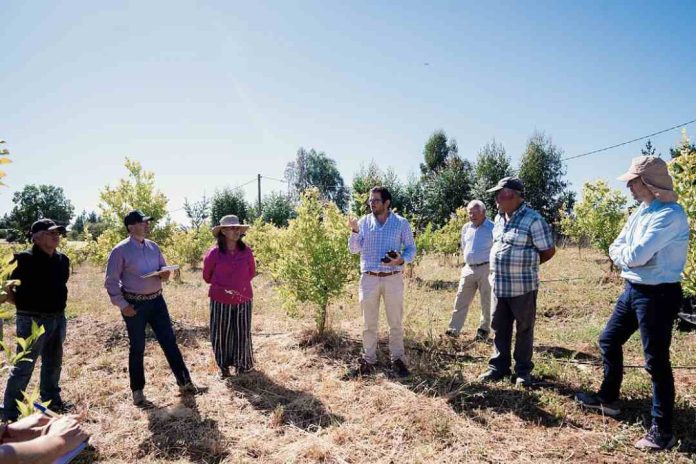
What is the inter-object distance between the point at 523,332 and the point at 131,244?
401cm

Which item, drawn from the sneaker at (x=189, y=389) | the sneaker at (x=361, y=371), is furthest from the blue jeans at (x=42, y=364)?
the sneaker at (x=361, y=371)

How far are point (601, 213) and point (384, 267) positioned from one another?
32.1 feet

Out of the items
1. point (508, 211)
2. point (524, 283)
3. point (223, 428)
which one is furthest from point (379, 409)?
point (508, 211)

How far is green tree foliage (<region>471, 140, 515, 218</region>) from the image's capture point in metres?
22.9

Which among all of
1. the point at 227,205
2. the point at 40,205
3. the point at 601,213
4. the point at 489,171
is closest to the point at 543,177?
the point at 489,171

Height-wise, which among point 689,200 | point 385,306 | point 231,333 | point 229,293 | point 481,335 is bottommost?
point 481,335

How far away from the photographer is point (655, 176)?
2885 millimetres

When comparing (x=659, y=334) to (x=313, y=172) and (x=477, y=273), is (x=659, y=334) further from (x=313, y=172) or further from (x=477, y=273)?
(x=313, y=172)

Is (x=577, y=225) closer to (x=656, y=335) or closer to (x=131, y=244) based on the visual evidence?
(x=656, y=335)

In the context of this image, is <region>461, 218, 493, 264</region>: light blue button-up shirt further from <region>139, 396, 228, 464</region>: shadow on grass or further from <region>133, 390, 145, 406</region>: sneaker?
<region>133, 390, 145, 406</region>: sneaker

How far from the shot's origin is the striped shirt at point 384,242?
4.29 m

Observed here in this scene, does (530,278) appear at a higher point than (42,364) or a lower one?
higher

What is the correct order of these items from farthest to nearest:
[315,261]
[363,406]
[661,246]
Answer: [315,261], [363,406], [661,246]

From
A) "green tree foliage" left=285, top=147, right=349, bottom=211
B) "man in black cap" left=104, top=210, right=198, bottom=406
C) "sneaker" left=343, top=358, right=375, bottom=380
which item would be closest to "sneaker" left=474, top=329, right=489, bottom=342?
"sneaker" left=343, top=358, right=375, bottom=380
